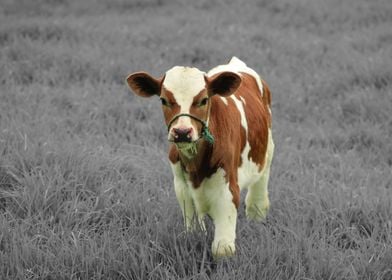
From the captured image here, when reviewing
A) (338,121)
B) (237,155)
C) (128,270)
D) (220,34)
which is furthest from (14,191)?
(220,34)

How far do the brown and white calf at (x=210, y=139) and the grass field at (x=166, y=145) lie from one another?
0.21m

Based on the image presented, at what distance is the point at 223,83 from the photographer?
2418mm

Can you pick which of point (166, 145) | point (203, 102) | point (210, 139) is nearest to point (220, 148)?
point (210, 139)

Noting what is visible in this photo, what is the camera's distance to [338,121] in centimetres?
551

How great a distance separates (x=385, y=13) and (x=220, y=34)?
10.4ft

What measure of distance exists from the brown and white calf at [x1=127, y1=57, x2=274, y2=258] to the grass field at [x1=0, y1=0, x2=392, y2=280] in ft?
0.68

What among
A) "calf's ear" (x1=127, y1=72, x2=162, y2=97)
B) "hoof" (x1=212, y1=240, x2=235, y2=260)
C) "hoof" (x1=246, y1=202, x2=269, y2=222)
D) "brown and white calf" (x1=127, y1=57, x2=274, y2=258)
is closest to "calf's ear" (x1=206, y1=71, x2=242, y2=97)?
"brown and white calf" (x1=127, y1=57, x2=274, y2=258)

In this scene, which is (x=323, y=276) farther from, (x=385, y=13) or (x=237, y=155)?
(x=385, y=13)

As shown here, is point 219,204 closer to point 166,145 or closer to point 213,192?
point 213,192

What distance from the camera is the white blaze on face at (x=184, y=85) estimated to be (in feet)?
7.38

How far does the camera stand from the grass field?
8.80 ft

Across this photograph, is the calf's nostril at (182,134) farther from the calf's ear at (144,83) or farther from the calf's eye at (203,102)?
the calf's ear at (144,83)

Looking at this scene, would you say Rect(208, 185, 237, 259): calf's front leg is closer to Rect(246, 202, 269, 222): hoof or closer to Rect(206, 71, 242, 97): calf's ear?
Rect(206, 71, 242, 97): calf's ear

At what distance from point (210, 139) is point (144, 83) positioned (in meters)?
0.42
